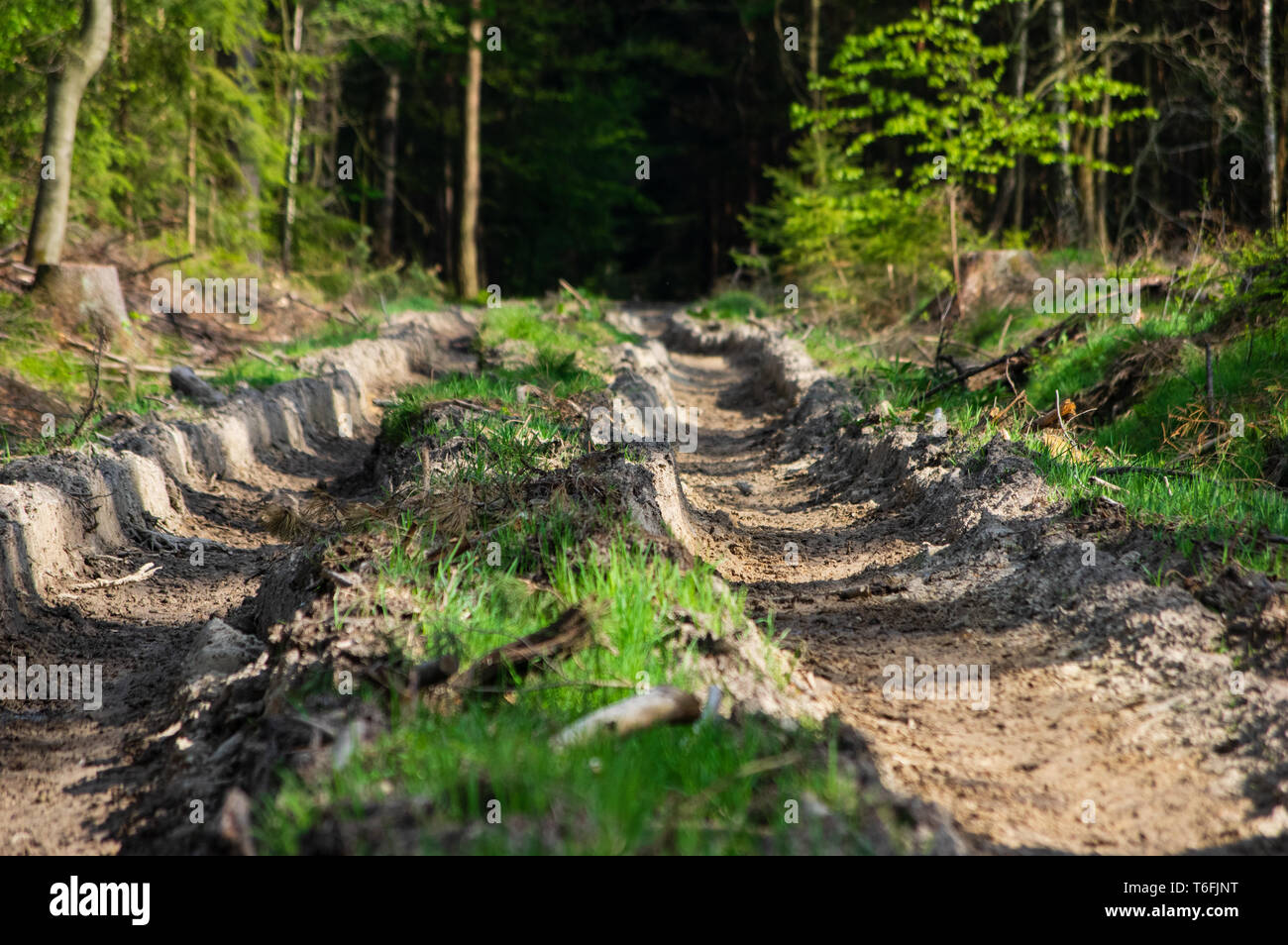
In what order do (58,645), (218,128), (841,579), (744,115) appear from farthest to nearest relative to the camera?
1. (744,115)
2. (218,128)
3. (841,579)
4. (58,645)

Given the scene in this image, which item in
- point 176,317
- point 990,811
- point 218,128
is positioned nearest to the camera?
point 990,811

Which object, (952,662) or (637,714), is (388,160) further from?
(637,714)

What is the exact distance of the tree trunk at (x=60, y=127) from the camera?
A: 10.4 m

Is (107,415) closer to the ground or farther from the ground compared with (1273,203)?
closer to the ground

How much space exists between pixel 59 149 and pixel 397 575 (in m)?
9.08

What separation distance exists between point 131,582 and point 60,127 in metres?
7.27

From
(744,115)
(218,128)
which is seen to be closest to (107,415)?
(218,128)

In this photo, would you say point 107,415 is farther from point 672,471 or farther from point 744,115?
point 744,115

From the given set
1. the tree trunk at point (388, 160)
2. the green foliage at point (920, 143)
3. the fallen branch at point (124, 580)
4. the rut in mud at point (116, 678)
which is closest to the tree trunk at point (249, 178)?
the green foliage at point (920, 143)

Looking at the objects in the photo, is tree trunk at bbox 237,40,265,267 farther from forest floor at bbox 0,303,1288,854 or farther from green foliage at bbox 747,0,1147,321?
forest floor at bbox 0,303,1288,854

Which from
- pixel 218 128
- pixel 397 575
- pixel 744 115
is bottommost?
pixel 397 575

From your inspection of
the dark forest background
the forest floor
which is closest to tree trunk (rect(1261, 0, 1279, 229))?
the dark forest background

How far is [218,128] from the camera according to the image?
624 inches

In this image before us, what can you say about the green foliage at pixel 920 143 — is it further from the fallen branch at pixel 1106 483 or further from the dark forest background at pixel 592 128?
the fallen branch at pixel 1106 483
